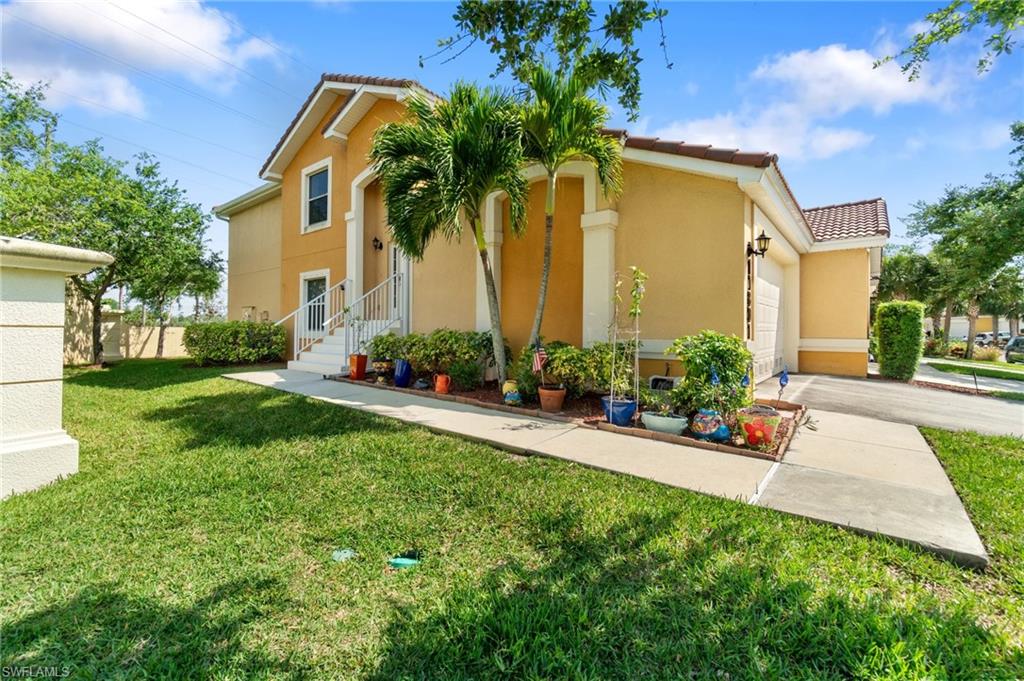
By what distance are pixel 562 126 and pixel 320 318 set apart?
31.1ft

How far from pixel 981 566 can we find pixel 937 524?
454 mm

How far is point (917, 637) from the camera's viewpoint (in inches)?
77.7

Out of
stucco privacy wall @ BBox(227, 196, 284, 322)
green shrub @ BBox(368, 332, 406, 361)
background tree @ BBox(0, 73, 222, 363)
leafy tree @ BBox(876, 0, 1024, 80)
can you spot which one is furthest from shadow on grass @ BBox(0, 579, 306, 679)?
stucco privacy wall @ BBox(227, 196, 284, 322)

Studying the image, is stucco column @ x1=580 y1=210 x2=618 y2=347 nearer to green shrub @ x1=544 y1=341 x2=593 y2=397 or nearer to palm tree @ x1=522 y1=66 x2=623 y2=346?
palm tree @ x1=522 y1=66 x2=623 y2=346

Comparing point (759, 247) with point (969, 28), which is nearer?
point (969, 28)

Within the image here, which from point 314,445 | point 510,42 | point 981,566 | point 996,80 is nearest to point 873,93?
point 996,80

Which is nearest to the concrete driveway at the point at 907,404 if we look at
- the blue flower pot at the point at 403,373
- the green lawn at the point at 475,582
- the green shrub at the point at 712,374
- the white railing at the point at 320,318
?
the green lawn at the point at 475,582

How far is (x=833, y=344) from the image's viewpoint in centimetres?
1087

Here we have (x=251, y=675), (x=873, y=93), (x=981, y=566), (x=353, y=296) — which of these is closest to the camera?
(x=251, y=675)

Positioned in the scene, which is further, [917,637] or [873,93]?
[873,93]

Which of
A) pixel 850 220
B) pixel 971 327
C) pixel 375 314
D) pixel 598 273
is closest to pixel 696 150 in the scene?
pixel 598 273

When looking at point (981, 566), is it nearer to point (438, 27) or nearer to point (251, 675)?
point (251, 675)

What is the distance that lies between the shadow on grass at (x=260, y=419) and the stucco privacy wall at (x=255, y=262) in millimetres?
8659

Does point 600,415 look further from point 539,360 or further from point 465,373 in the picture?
point 465,373
